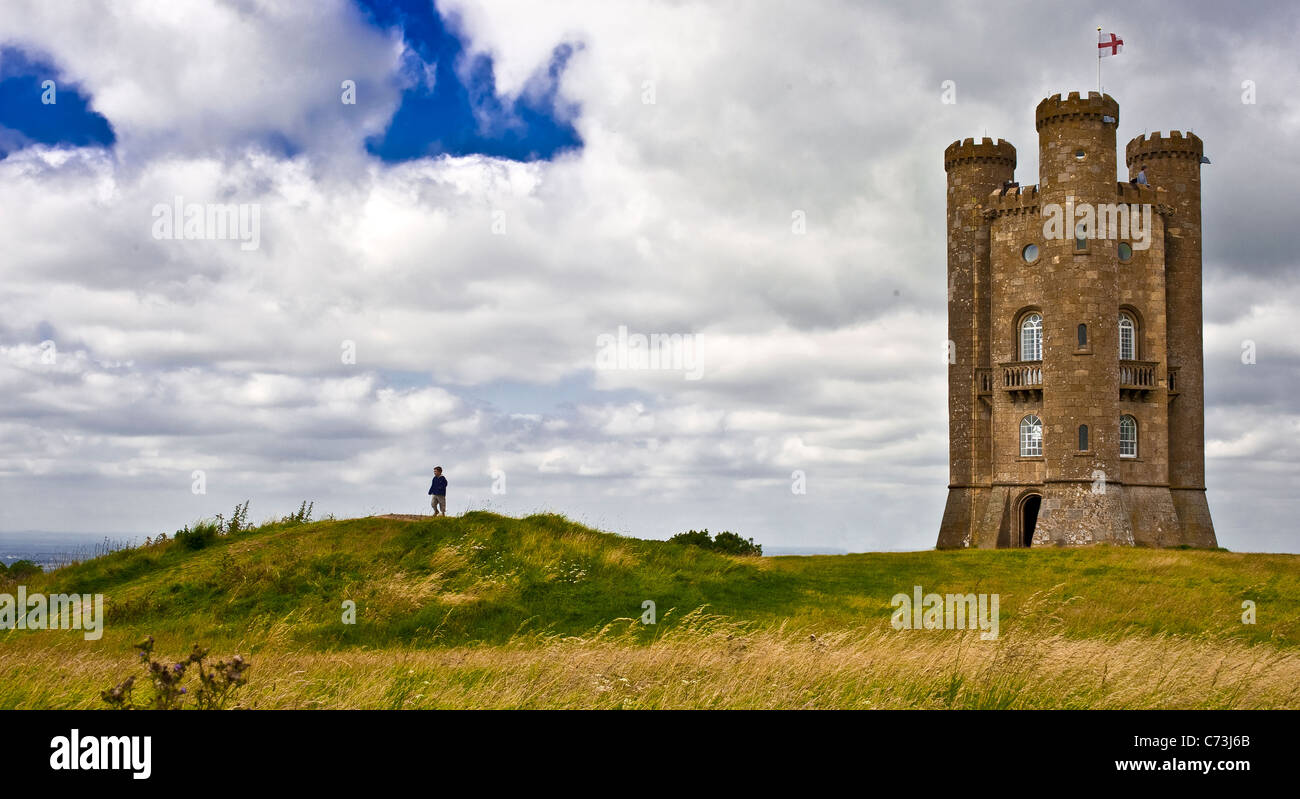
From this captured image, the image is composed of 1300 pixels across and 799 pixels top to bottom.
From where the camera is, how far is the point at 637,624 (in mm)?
21734

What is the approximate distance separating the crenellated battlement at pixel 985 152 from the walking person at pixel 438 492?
2890 cm

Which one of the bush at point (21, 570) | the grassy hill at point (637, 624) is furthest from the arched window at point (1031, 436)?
the bush at point (21, 570)

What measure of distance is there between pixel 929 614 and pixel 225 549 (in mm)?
17459

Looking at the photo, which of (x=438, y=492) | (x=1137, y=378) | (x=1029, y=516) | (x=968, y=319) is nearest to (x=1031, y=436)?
(x=1029, y=516)

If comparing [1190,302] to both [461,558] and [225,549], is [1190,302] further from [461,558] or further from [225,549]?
[225,549]

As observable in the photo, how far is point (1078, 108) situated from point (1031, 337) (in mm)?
8977

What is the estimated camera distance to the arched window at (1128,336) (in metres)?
42.0

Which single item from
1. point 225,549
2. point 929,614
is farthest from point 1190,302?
point 225,549

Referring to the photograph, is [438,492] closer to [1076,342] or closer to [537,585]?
[537,585]
